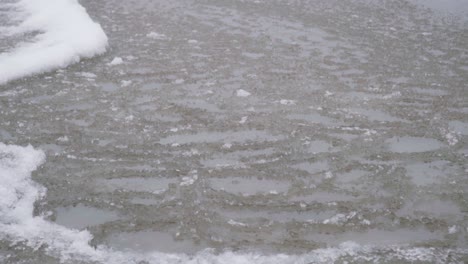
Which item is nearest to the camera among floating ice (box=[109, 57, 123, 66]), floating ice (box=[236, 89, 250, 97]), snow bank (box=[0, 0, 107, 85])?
floating ice (box=[236, 89, 250, 97])

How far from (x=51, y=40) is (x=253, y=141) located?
569cm

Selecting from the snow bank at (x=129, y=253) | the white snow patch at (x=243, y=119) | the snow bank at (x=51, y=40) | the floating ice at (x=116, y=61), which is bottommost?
the snow bank at (x=129, y=253)

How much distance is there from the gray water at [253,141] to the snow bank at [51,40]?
12.1 inches

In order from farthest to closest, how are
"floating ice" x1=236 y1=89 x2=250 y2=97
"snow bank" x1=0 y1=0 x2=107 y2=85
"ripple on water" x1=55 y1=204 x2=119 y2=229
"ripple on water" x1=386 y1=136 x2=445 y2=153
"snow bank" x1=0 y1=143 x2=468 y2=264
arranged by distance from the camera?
"snow bank" x1=0 y1=0 x2=107 y2=85 < "floating ice" x1=236 y1=89 x2=250 y2=97 < "ripple on water" x1=386 y1=136 x2=445 y2=153 < "ripple on water" x1=55 y1=204 x2=119 y2=229 < "snow bank" x1=0 y1=143 x2=468 y2=264

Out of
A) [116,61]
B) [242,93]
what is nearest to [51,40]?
[116,61]

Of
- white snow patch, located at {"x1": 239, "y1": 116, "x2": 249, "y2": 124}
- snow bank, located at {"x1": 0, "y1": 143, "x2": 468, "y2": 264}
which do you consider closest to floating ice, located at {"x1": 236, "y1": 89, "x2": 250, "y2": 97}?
white snow patch, located at {"x1": 239, "y1": 116, "x2": 249, "y2": 124}

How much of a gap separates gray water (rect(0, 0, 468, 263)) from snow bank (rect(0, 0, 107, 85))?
1.01 ft

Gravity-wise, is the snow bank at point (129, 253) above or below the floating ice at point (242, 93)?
below

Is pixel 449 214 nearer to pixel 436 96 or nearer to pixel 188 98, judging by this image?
pixel 436 96

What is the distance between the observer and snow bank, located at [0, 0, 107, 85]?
25.2ft

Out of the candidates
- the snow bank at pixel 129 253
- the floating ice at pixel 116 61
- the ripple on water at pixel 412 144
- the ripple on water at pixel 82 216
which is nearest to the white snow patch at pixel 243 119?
the ripple on water at pixel 412 144

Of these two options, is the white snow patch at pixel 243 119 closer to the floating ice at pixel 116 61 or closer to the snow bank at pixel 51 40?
the floating ice at pixel 116 61

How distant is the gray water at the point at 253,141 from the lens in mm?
4297

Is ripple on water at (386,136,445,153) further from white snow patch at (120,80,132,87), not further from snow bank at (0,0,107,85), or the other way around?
snow bank at (0,0,107,85)
